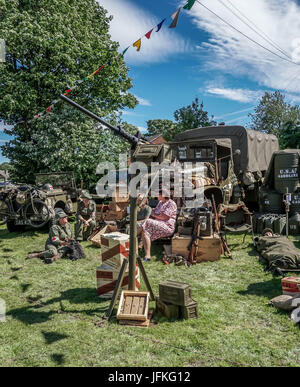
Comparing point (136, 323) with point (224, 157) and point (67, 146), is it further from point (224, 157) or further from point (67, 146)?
point (67, 146)

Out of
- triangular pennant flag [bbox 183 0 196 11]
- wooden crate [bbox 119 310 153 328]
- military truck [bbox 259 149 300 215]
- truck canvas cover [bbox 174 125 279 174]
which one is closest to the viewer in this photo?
wooden crate [bbox 119 310 153 328]

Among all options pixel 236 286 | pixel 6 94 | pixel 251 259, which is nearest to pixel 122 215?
pixel 251 259

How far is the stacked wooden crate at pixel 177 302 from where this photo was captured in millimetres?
4320

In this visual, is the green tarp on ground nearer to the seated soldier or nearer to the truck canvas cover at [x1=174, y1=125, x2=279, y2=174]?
the seated soldier

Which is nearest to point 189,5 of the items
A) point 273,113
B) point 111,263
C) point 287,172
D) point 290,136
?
point 111,263

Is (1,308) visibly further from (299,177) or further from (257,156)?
(257,156)

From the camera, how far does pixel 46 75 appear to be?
49.4 ft

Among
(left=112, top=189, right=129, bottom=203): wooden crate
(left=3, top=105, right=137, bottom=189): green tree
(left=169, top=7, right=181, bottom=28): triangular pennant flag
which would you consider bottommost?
(left=112, top=189, right=129, bottom=203): wooden crate

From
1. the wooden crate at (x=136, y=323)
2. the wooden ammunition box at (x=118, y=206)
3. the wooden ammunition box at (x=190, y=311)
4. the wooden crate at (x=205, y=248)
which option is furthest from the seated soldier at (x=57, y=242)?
the wooden ammunition box at (x=190, y=311)

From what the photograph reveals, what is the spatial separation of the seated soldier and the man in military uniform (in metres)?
1.29

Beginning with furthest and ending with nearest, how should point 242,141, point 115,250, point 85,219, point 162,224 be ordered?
point 242,141
point 85,219
point 162,224
point 115,250

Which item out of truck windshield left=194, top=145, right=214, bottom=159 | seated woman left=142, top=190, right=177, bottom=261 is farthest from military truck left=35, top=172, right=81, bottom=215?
seated woman left=142, top=190, right=177, bottom=261

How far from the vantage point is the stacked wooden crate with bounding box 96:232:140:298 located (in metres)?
5.14

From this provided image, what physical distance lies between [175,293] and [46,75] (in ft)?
45.1
